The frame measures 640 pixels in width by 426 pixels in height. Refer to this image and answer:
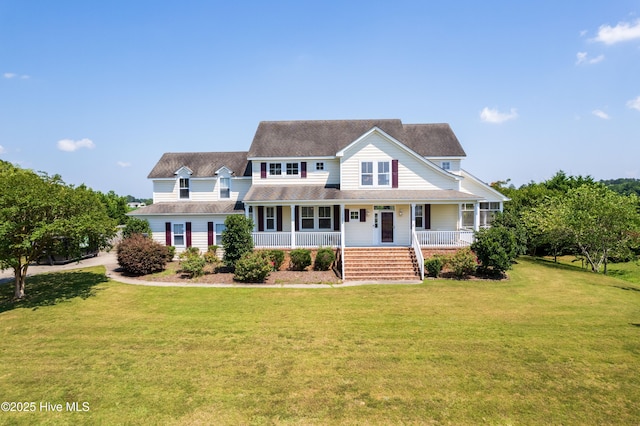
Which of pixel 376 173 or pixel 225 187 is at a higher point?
pixel 376 173

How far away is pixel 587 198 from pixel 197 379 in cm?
2562

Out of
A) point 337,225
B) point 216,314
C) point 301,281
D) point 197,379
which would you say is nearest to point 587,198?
point 337,225

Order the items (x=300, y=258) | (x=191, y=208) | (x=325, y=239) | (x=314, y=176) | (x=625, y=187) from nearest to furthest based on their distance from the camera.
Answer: (x=300, y=258), (x=325, y=239), (x=314, y=176), (x=191, y=208), (x=625, y=187)

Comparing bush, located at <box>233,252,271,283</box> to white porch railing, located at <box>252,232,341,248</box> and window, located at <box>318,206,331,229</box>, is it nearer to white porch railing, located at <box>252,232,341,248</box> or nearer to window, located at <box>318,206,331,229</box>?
white porch railing, located at <box>252,232,341,248</box>

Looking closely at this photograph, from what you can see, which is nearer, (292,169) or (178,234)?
(292,169)

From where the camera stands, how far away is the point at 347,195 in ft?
68.2

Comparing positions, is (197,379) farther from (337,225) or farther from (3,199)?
(337,225)

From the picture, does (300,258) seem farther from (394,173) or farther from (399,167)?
(399,167)

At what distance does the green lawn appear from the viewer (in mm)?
6426

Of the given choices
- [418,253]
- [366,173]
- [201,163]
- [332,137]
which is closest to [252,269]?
[418,253]

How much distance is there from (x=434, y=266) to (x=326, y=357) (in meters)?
10.7

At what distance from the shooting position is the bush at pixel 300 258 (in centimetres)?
1875

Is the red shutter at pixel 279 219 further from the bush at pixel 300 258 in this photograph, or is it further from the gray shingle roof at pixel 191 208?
the bush at pixel 300 258

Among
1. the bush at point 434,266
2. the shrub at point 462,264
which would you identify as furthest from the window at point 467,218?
the bush at point 434,266
